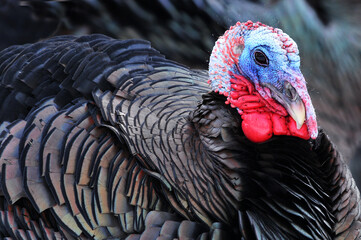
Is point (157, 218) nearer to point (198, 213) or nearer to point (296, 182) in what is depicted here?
point (198, 213)

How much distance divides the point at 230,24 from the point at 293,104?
1667 mm

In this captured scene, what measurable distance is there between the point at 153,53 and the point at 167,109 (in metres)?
0.56

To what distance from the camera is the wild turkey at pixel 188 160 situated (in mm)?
1850

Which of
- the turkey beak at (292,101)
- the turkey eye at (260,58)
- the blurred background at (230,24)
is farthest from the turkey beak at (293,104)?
the blurred background at (230,24)

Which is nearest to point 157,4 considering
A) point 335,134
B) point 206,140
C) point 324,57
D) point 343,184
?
point 324,57

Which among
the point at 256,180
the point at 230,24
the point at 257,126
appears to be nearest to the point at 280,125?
the point at 257,126

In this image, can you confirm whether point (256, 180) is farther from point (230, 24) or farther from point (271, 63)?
point (230, 24)

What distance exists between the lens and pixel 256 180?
190cm

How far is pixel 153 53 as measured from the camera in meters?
2.63

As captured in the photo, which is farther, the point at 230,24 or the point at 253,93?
the point at 230,24

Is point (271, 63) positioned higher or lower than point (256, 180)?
higher

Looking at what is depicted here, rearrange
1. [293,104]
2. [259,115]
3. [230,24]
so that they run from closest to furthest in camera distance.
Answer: [293,104] → [259,115] → [230,24]

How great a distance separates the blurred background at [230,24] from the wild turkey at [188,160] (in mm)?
1143

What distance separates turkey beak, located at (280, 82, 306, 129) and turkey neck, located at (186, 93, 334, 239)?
0.12 meters
